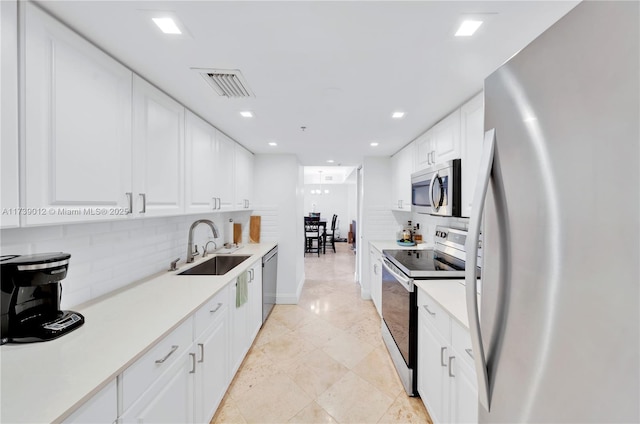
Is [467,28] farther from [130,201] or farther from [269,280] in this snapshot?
[269,280]

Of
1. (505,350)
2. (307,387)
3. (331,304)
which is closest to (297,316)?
(331,304)

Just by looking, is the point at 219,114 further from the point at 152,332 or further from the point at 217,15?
the point at 152,332

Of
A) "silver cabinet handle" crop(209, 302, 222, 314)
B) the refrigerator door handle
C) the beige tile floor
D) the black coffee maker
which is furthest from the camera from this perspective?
the beige tile floor

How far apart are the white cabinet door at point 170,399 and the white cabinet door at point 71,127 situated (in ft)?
2.64

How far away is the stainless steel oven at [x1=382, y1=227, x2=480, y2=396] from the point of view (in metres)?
1.87

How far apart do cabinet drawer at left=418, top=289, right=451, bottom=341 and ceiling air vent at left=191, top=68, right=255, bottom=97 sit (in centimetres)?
185

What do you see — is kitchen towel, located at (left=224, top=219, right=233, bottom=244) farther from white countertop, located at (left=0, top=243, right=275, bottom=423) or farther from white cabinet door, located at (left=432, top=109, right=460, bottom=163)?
white cabinet door, located at (left=432, top=109, right=460, bottom=163)

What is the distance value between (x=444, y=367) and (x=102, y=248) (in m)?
2.17

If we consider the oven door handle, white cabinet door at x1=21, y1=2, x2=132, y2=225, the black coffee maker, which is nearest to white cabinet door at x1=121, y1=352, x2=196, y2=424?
the black coffee maker

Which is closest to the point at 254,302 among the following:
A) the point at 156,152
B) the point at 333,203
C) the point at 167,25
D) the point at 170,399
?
the point at 170,399

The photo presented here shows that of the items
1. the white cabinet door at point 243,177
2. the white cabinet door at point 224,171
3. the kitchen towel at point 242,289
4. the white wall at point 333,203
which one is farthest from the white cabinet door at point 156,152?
the white wall at point 333,203

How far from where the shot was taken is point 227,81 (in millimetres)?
1597

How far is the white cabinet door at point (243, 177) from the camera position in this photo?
10.2 feet

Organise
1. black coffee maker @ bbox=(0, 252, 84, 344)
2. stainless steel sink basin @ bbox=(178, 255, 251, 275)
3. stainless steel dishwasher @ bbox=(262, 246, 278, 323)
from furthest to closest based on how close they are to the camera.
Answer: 1. stainless steel dishwasher @ bbox=(262, 246, 278, 323)
2. stainless steel sink basin @ bbox=(178, 255, 251, 275)
3. black coffee maker @ bbox=(0, 252, 84, 344)
